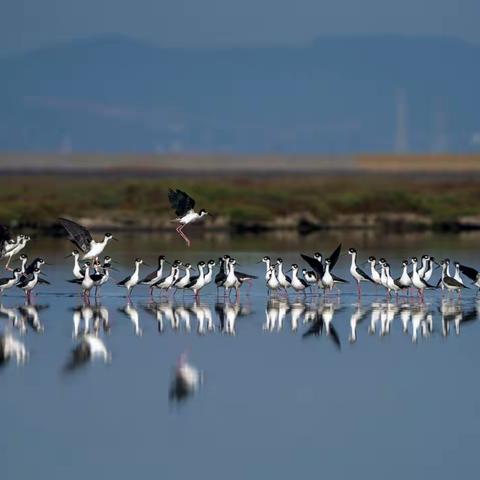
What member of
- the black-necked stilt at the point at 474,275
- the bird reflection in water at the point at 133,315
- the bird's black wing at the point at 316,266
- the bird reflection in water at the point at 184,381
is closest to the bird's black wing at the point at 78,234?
the bird reflection in water at the point at 133,315

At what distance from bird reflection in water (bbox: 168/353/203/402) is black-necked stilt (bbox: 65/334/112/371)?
92 cm

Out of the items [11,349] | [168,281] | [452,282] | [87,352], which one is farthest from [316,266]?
[11,349]

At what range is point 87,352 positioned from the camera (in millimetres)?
18203

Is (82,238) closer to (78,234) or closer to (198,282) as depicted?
(78,234)

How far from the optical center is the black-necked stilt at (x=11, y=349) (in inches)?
699

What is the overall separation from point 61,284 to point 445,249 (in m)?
9.78

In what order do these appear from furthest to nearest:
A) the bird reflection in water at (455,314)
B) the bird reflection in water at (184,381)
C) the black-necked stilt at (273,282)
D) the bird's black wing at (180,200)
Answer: the bird's black wing at (180,200), the black-necked stilt at (273,282), the bird reflection in water at (455,314), the bird reflection in water at (184,381)

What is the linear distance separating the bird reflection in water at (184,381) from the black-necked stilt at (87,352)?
92 centimetres

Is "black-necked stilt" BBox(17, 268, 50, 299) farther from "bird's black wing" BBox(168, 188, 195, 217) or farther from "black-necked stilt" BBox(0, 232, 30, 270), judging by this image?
"bird's black wing" BBox(168, 188, 195, 217)

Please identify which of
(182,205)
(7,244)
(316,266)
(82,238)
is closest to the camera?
(316,266)

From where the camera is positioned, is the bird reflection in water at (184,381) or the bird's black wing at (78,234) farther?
the bird's black wing at (78,234)

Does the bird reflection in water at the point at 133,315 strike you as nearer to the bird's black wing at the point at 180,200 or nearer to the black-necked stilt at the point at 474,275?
the bird's black wing at the point at 180,200

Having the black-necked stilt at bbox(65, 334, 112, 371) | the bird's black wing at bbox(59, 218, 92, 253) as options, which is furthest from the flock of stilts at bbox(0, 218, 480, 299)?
the black-necked stilt at bbox(65, 334, 112, 371)

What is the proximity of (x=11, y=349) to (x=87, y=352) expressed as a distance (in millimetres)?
890
